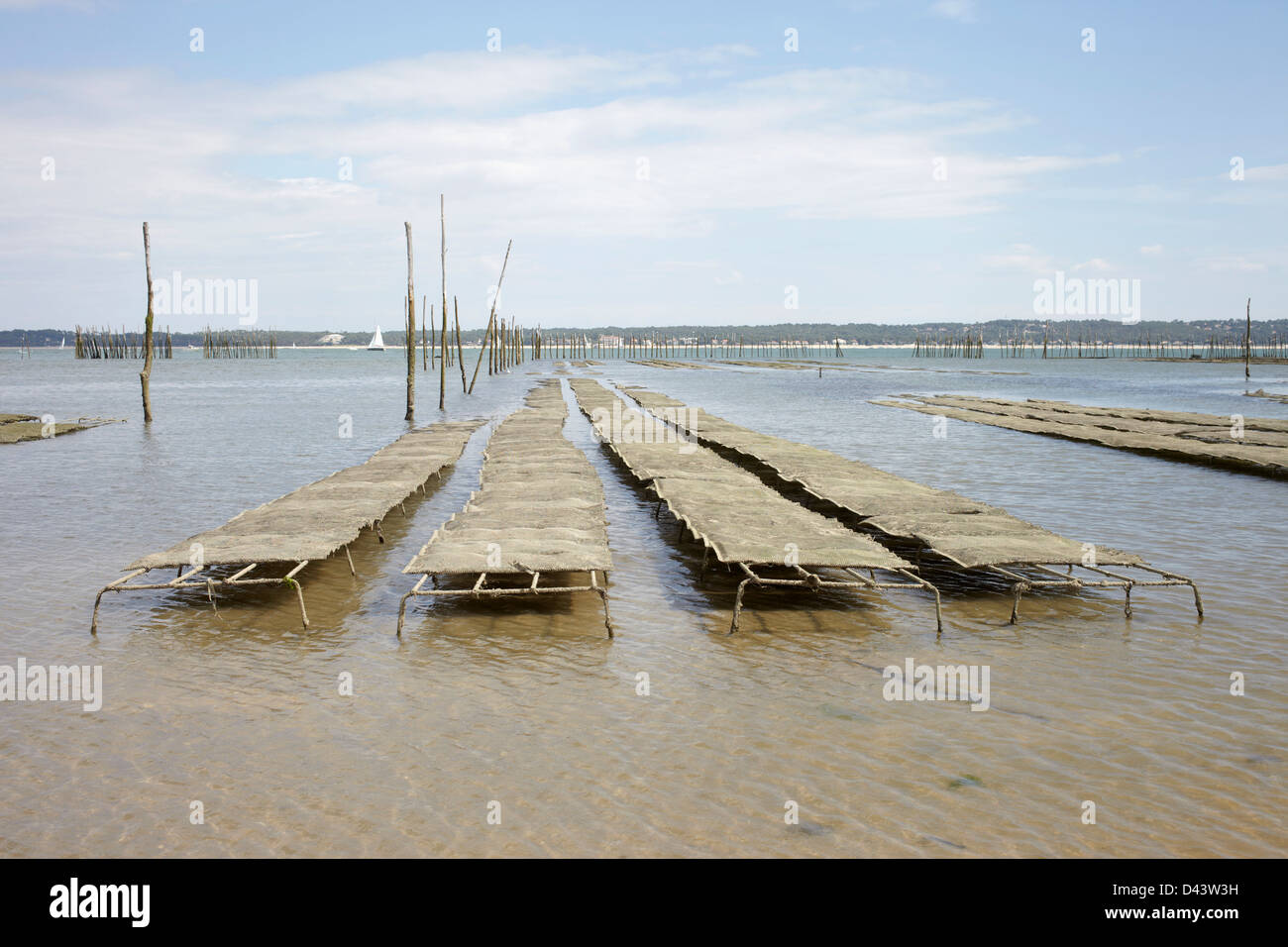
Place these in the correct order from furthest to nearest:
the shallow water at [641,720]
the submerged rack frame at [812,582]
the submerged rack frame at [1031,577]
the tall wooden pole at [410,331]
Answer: the tall wooden pole at [410,331] → the submerged rack frame at [1031,577] → the submerged rack frame at [812,582] → the shallow water at [641,720]

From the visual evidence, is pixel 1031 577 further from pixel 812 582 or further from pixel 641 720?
pixel 641 720

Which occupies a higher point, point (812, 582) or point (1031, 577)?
point (812, 582)

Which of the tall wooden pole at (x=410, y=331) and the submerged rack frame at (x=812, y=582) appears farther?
the tall wooden pole at (x=410, y=331)

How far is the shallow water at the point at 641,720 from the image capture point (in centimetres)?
450

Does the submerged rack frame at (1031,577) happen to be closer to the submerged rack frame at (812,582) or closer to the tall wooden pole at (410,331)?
the submerged rack frame at (812,582)

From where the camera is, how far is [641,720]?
5852mm

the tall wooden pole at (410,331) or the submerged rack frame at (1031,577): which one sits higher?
the tall wooden pole at (410,331)

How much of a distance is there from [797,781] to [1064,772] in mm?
1524

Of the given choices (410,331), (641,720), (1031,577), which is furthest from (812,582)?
(410,331)

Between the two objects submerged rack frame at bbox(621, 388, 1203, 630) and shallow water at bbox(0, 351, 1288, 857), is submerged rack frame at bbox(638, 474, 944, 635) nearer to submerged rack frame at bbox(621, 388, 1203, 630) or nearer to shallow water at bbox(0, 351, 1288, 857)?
submerged rack frame at bbox(621, 388, 1203, 630)

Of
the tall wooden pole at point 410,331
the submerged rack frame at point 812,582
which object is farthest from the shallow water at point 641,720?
the tall wooden pole at point 410,331

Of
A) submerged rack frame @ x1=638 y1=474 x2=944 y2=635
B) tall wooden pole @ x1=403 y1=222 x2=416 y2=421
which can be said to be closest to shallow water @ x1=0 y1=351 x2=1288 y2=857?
submerged rack frame @ x1=638 y1=474 x2=944 y2=635

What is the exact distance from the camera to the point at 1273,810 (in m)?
4.65
